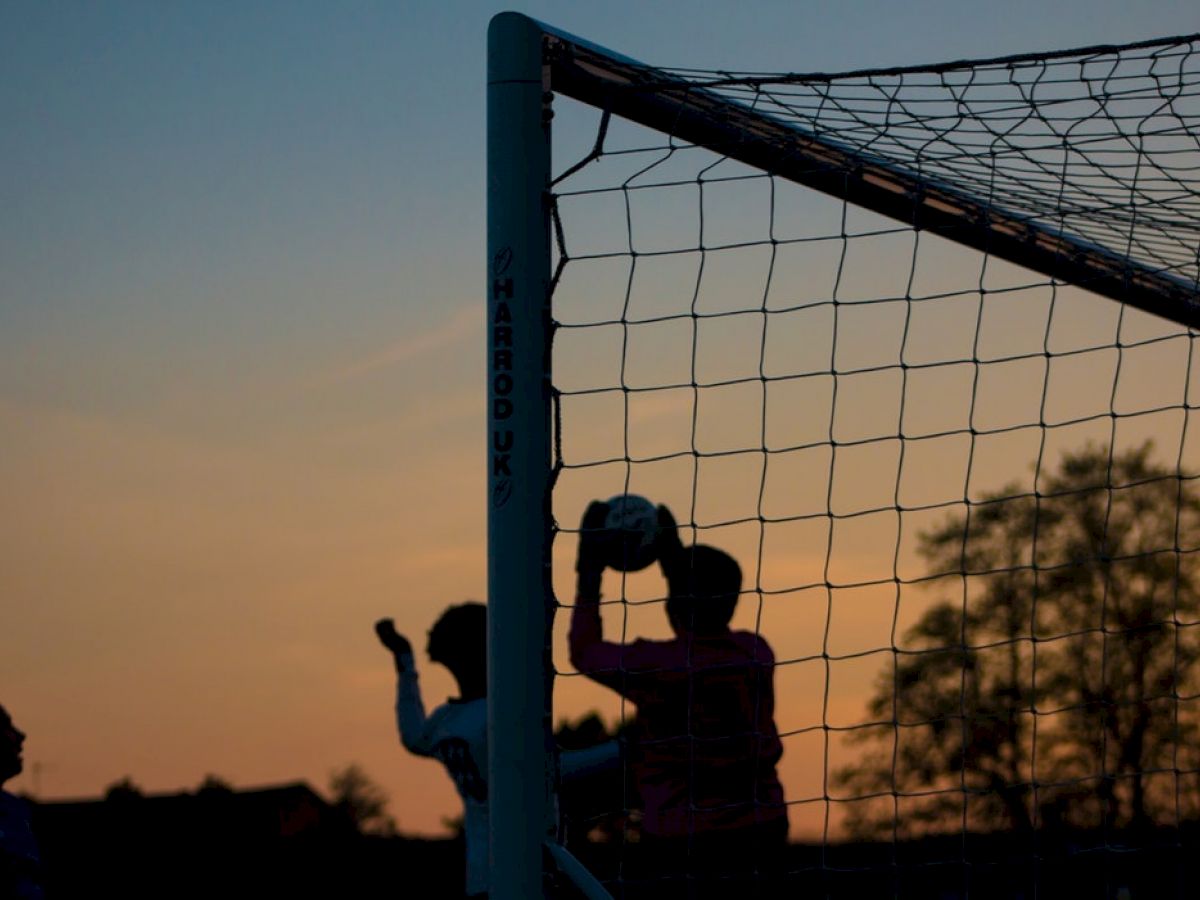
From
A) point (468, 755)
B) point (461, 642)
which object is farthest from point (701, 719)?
point (461, 642)

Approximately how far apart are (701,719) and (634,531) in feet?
1.70

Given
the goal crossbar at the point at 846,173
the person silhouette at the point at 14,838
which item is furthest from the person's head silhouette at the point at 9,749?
the goal crossbar at the point at 846,173

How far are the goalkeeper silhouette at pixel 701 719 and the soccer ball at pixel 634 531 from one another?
5 centimetres

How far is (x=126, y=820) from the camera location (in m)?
22.0

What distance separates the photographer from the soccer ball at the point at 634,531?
Result: 4.28 meters


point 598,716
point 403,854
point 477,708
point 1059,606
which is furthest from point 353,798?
point 477,708

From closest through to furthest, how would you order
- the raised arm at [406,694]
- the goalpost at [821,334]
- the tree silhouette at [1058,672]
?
the goalpost at [821,334], the raised arm at [406,694], the tree silhouette at [1058,672]

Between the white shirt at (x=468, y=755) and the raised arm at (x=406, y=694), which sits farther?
the raised arm at (x=406, y=694)

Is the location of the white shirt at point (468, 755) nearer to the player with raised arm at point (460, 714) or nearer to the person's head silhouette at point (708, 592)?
the player with raised arm at point (460, 714)

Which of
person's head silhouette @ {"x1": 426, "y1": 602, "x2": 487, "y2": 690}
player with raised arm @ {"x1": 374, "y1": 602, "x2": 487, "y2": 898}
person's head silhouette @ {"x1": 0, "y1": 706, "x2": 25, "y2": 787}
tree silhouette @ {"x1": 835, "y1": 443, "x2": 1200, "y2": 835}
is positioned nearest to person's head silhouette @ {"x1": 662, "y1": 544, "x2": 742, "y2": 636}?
player with raised arm @ {"x1": 374, "y1": 602, "x2": 487, "y2": 898}

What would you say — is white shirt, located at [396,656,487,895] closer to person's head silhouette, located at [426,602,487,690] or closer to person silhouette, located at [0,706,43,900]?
person's head silhouette, located at [426,602,487,690]

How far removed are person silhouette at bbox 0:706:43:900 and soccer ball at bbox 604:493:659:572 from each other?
1.64 m

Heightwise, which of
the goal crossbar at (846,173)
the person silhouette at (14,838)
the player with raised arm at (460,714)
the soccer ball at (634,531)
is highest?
the goal crossbar at (846,173)

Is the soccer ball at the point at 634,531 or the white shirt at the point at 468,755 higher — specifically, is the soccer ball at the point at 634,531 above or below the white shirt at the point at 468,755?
above
